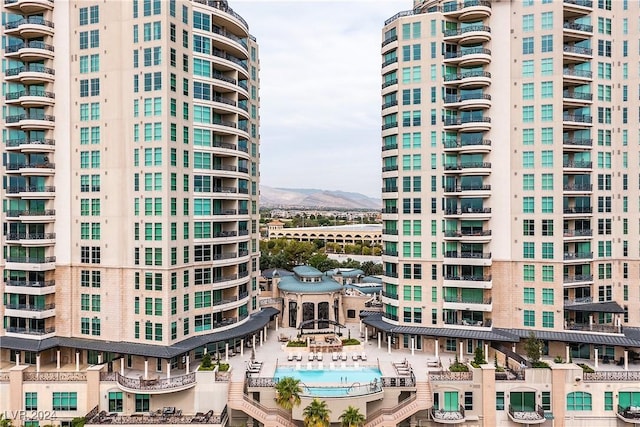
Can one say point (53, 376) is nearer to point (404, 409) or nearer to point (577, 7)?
point (404, 409)

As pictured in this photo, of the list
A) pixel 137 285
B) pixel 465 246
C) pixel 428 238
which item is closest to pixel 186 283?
pixel 137 285

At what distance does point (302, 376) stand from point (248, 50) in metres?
33.1

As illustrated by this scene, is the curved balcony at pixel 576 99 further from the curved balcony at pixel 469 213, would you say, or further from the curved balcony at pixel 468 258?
the curved balcony at pixel 468 258

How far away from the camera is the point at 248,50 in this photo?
5081cm

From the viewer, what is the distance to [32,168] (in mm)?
41406

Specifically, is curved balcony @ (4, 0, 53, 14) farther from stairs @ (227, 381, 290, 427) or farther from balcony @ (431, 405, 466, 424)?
balcony @ (431, 405, 466, 424)

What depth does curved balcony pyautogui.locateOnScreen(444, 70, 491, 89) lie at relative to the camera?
43562 mm

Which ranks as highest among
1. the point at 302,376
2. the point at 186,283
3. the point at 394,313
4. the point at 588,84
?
the point at 588,84

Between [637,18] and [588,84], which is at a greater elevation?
[637,18]

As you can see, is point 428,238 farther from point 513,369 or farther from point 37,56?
point 37,56

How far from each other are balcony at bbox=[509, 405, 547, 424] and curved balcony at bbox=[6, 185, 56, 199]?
4119 cm

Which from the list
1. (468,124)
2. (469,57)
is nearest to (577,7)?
(469,57)

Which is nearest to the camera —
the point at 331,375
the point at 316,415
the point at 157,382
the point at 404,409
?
the point at 316,415

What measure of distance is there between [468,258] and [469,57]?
18.1 meters
